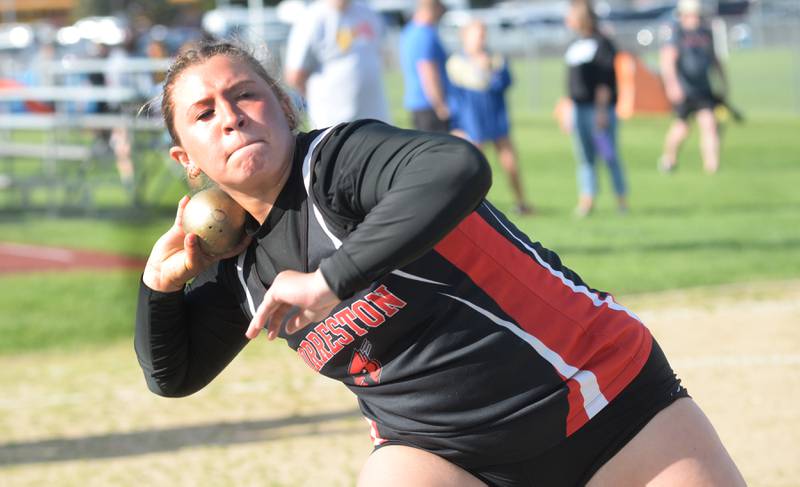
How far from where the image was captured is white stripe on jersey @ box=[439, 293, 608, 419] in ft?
8.48

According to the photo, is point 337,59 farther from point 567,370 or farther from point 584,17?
point 567,370

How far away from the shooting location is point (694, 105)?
570 inches

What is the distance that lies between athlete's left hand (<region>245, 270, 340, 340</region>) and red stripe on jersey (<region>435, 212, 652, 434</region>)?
38 centimetres

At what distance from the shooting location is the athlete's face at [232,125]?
251 centimetres

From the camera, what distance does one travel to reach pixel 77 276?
10336mm

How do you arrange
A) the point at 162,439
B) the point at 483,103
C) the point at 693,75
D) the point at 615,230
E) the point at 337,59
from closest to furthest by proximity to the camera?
the point at 162,439
the point at 337,59
the point at 615,230
the point at 483,103
the point at 693,75

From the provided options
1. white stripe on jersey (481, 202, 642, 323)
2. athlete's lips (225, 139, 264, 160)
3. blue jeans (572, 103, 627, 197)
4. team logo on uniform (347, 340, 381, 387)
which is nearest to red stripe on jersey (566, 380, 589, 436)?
white stripe on jersey (481, 202, 642, 323)

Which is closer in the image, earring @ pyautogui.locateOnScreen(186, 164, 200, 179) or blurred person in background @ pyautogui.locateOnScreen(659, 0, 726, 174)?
earring @ pyautogui.locateOnScreen(186, 164, 200, 179)

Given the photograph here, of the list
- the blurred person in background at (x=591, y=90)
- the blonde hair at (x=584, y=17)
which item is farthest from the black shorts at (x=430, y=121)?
the blonde hair at (x=584, y=17)

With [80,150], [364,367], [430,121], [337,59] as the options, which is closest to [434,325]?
[364,367]

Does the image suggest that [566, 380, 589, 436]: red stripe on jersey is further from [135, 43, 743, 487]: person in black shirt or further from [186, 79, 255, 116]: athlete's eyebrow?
[186, 79, 255, 116]: athlete's eyebrow

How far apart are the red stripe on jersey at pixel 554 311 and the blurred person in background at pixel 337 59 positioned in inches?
225

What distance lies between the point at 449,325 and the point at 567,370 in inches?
12.8

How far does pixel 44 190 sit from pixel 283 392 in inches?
438
